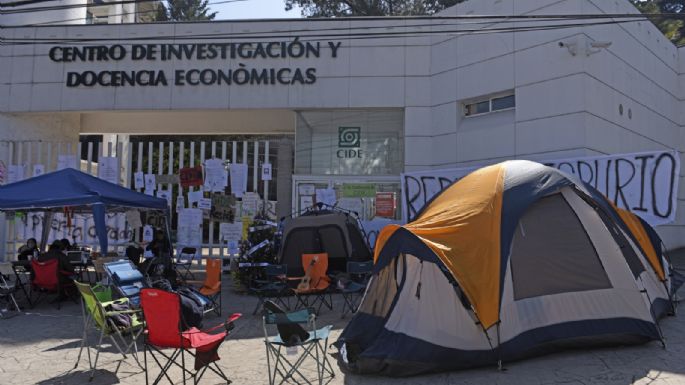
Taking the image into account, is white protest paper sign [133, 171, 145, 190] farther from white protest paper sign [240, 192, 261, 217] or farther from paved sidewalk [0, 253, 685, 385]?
paved sidewalk [0, 253, 685, 385]

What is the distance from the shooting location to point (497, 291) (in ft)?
18.1

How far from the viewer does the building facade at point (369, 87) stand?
39.4ft

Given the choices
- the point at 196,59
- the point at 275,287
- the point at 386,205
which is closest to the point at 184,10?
the point at 196,59

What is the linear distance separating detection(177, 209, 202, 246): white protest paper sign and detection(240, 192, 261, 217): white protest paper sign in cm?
129

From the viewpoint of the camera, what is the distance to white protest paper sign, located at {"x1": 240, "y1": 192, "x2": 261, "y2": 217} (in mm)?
14133

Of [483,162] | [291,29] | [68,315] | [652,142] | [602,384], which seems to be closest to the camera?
[602,384]

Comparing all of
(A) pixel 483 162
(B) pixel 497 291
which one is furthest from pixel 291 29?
(B) pixel 497 291

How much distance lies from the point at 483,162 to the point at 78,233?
37.5ft

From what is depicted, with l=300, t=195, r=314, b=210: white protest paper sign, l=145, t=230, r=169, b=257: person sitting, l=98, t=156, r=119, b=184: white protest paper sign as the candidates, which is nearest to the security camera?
l=300, t=195, r=314, b=210: white protest paper sign

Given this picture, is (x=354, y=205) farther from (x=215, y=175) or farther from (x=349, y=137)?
(x=215, y=175)

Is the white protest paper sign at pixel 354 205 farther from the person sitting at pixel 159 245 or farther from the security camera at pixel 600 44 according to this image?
the security camera at pixel 600 44

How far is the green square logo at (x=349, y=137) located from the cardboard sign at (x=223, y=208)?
3.30 meters

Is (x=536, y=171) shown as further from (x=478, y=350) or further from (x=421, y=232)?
(x=478, y=350)

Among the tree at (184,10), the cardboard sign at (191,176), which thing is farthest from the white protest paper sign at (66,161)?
the tree at (184,10)
